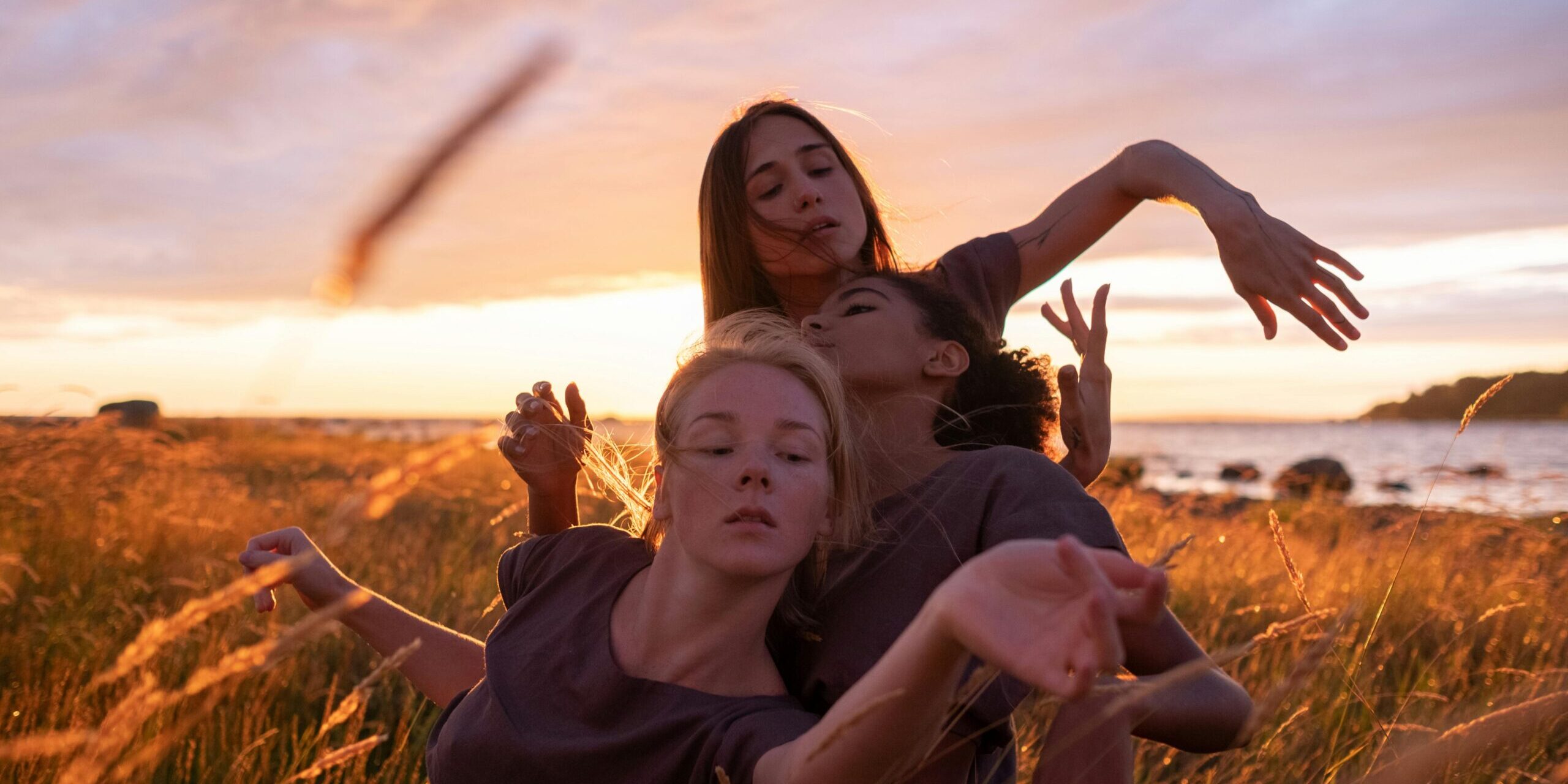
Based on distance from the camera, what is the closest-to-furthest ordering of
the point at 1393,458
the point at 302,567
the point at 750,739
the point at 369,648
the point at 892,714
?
the point at 892,714
the point at 750,739
the point at 302,567
the point at 369,648
the point at 1393,458

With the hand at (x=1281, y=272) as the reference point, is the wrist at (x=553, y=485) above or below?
below

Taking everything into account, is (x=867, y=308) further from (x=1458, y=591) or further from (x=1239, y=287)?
(x=1458, y=591)

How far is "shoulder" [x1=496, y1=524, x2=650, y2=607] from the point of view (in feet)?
7.61

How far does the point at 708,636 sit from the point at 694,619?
0.04 m

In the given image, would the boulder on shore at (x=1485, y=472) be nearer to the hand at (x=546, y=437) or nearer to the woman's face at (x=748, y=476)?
the woman's face at (x=748, y=476)

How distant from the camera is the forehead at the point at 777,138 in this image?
11.4 feet

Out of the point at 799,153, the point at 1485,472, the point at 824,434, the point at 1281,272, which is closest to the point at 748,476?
the point at 824,434

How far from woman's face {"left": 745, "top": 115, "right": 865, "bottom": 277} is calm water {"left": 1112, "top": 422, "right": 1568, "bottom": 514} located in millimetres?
1042

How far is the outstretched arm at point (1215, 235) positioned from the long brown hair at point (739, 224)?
0.50 meters

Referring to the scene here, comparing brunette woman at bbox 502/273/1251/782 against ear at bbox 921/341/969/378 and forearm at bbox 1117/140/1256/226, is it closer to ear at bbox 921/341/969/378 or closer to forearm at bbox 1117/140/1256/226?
ear at bbox 921/341/969/378

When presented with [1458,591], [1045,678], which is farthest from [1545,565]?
[1045,678]

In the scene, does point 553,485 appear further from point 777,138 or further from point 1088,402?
point 777,138

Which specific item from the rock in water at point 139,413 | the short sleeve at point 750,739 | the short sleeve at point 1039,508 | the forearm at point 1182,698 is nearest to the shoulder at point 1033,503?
the short sleeve at point 1039,508

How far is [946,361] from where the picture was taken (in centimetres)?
268
